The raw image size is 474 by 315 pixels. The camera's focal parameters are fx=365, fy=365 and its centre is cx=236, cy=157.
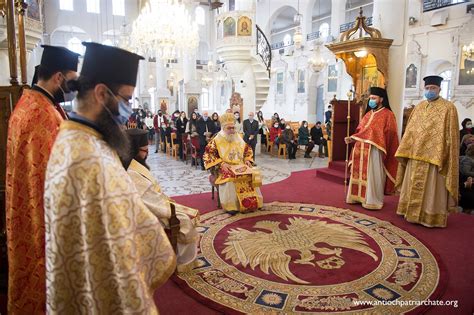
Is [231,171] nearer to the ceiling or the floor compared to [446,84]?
nearer to the floor

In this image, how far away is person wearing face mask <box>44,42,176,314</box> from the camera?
139 centimetres

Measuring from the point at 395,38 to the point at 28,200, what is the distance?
23.3 ft

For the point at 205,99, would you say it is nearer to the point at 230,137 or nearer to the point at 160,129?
the point at 160,129

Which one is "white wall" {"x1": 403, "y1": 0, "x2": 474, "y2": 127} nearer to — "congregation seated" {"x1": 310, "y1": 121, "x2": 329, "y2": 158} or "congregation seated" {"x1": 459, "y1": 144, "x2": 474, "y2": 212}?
"congregation seated" {"x1": 310, "y1": 121, "x2": 329, "y2": 158}

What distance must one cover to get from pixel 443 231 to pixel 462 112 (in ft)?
39.3

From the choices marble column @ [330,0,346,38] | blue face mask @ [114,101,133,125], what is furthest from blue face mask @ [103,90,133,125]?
marble column @ [330,0,346,38]

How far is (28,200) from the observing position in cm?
220

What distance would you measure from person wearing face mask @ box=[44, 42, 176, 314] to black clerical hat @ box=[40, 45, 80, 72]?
93 cm

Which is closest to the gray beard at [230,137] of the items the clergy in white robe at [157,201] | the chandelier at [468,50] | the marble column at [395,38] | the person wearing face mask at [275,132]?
the clergy in white robe at [157,201]

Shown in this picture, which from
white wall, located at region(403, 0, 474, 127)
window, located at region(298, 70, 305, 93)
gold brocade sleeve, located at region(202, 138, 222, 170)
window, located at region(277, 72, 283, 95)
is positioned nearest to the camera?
gold brocade sleeve, located at region(202, 138, 222, 170)

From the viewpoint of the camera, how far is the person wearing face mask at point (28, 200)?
219 centimetres

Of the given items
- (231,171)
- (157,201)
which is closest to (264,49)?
(231,171)

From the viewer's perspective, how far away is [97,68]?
148 cm

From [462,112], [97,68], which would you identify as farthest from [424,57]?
[97,68]
